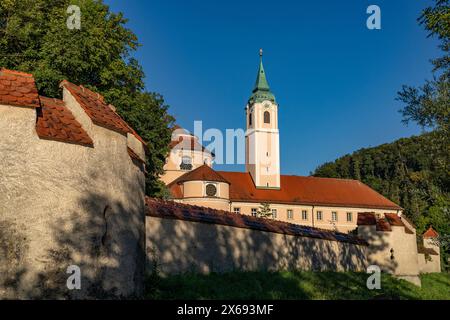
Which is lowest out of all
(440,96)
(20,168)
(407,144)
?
(20,168)

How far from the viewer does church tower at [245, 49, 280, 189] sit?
5569 centimetres

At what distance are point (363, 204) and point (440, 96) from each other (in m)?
44.3

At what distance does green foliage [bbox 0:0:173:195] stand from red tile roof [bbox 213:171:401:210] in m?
26.9

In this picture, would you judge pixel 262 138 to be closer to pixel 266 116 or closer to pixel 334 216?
pixel 266 116

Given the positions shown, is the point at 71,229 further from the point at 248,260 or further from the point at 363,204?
the point at 363,204

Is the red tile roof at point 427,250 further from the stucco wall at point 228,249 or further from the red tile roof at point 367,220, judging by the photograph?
the stucco wall at point 228,249

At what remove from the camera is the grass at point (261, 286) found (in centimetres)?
1188

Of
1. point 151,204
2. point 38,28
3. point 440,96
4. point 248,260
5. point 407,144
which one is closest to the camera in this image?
point 440,96

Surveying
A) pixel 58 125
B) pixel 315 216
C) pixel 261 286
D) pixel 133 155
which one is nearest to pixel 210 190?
pixel 315 216

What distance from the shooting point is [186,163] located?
57625 mm

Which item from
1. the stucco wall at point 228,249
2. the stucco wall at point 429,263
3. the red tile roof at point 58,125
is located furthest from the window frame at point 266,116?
the red tile roof at point 58,125

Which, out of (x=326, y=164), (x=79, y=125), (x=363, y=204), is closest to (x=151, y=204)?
(x=79, y=125)

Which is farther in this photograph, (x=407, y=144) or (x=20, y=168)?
(x=407, y=144)
